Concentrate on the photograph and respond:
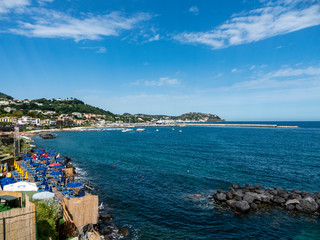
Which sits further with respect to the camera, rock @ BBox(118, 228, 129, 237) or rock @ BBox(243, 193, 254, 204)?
rock @ BBox(243, 193, 254, 204)

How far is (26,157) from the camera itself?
34.6 metres

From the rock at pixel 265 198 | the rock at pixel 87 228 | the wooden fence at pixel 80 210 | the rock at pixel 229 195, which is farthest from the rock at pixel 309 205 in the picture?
the rock at pixel 87 228

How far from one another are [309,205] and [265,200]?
376cm

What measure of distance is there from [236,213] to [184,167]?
58.5ft

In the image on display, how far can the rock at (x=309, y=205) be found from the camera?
20.3m

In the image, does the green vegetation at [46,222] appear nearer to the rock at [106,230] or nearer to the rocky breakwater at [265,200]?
the rock at [106,230]

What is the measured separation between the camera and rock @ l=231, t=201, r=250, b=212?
1982 cm

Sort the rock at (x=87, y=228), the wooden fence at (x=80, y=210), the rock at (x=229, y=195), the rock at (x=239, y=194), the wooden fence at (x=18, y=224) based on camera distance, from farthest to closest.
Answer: the rock at (x=229, y=195) < the rock at (x=239, y=194) < the rock at (x=87, y=228) < the wooden fence at (x=80, y=210) < the wooden fence at (x=18, y=224)

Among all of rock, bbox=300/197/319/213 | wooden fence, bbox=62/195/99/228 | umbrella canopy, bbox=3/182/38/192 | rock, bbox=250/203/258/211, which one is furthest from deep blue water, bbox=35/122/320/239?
umbrella canopy, bbox=3/182/38/192

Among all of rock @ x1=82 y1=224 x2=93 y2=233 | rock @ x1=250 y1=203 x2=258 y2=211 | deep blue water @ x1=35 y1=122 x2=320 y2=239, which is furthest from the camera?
rock @ x1=250 y1=203 x2=258 y2=211

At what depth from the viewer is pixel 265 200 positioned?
2197 cm

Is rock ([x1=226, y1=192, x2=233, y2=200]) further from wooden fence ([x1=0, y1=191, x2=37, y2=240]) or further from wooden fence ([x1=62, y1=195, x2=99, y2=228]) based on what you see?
wooden fence ([x1=0, y1=191, x2=37, y2=240])

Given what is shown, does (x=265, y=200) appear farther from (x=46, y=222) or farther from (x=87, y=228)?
(x=46, y=222)

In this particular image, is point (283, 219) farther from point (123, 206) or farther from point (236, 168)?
point (236, 168)
